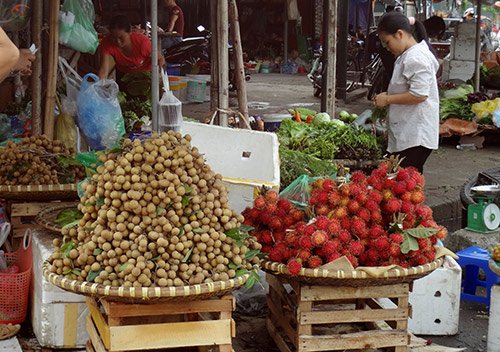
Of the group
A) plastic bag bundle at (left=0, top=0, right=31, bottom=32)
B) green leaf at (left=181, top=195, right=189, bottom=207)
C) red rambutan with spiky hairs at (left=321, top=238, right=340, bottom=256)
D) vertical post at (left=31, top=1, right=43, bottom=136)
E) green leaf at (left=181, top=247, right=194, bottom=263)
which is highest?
plastic bag bundle at (left=0, top=0, right=31, bottom=32)

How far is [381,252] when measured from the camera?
3859mm

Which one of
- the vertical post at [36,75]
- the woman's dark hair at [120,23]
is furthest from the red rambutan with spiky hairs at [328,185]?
the woman's dark hair at [120,23]

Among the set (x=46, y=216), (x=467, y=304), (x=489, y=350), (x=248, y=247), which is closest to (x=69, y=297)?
(x=46, y=216)

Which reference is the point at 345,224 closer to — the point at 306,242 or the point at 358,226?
the point at 358,226

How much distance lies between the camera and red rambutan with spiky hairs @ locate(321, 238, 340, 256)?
3.75 meters

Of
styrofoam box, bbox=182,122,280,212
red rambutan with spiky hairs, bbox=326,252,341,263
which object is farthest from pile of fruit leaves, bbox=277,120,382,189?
red rambutan with spiky hairs, bbox=326,252,341,263

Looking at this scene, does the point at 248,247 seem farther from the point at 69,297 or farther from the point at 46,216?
the point at 46,216

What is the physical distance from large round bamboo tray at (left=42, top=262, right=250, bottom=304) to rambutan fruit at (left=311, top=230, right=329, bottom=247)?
55 centimetres

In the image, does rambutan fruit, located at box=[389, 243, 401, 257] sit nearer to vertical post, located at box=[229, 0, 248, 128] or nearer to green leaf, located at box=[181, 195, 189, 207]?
green leaf, located at box=[181, 195, 189, 207]

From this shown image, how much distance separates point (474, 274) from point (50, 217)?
2766 mm

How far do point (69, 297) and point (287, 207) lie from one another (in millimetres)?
1231

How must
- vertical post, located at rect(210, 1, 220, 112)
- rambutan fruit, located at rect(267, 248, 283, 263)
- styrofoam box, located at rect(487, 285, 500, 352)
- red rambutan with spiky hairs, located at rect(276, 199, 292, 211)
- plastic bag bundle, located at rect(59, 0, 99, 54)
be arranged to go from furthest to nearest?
plastic bag bundle, located at rect(59, 0, 99, 54), vertical post, located at rect(210, 1, 220, 112), styrofoam box, located at rect(487, 285, 500, 352), red rambutan with spiky hairs, located at rect(276, 199, 292, 211), rambutan fruit, located at rect(267, 248, 283, 263)

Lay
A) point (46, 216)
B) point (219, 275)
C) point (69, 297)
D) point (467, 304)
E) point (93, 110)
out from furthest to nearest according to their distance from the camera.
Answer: point (93, 110) < point (467, 304) < point (46, 216) < point (69, 297) < point (219, 275)

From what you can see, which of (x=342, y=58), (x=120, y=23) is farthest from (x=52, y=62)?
(x=342, y=58)
